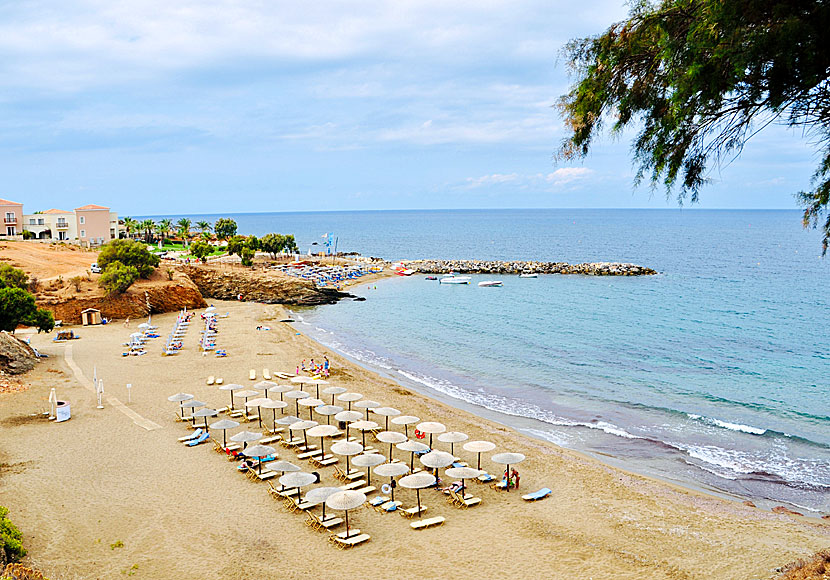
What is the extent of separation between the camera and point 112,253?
160ft

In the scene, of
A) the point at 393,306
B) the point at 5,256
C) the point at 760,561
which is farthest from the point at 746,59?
the point at 5,256

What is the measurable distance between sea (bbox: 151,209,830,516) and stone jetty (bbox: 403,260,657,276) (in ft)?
18.6

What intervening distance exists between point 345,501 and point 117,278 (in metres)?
39.1

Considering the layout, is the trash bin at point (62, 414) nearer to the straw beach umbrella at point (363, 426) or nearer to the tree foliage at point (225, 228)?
the straw beach umbrella at point (363, 426)

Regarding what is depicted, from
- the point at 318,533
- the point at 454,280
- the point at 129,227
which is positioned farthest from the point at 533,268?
the point at 318,533

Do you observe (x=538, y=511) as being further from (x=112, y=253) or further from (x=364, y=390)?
(x=112, y=253)

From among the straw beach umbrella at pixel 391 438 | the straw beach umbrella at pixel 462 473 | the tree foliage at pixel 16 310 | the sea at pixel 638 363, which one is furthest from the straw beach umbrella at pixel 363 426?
the tree foliage at pixel 16 310

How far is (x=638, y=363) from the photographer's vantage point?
113 ft

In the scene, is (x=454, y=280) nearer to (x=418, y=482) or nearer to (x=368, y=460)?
(x=368, y=460)

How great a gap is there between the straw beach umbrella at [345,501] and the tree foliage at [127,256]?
40958 mm

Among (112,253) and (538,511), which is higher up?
(112,253)

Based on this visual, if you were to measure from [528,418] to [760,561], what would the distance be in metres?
12.1

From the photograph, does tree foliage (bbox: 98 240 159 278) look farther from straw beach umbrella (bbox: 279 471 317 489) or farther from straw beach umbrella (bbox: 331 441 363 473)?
straw beach umbrella (bbox: 279 471 317 489)

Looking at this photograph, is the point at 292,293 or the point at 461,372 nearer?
the point at 461,372
